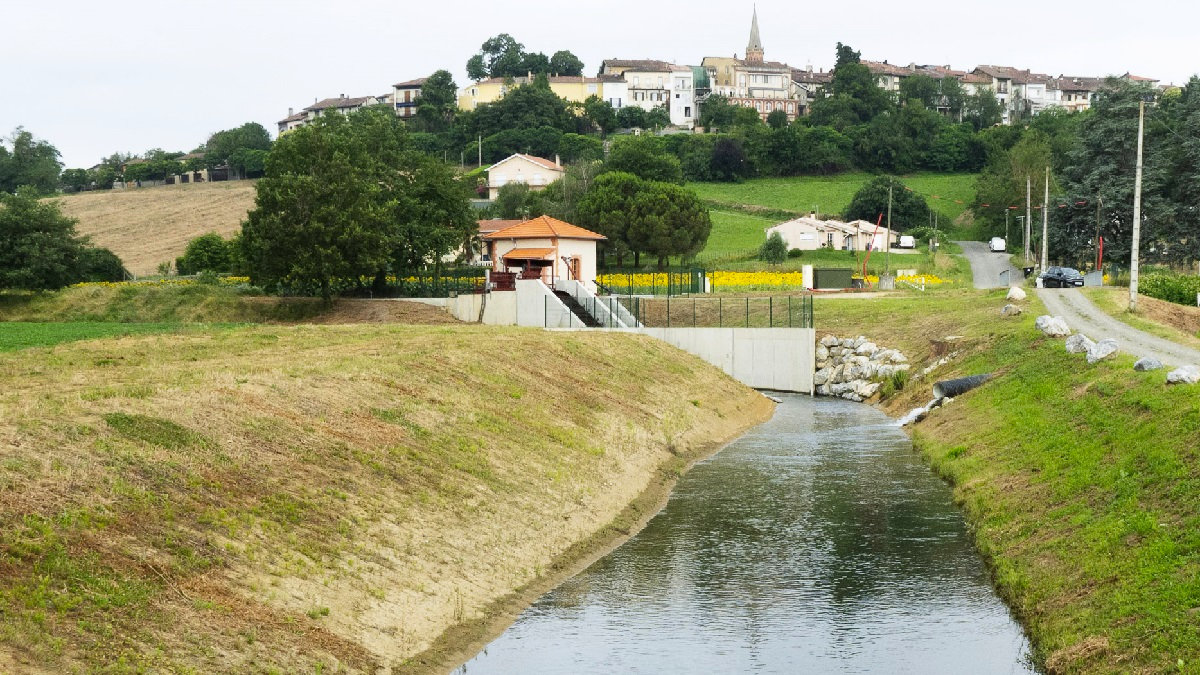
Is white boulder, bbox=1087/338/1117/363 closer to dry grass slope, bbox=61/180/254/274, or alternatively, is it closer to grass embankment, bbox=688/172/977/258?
grass embankment, bbox=688/172/977/258

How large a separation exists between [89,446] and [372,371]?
45.9 feet

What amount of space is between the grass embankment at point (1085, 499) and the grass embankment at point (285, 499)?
9.07 metres

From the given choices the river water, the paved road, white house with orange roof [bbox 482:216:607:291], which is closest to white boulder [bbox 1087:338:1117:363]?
the river water

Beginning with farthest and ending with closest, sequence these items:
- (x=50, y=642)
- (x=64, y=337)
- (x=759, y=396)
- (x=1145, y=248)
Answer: (x=1145, y=248)
(x=759, y=396)
(x=64, y=337)
(x=50, y=642)

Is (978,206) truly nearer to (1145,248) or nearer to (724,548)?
(1145,248)

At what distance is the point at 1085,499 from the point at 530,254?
53.6m

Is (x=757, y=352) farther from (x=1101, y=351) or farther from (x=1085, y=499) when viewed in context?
(x=1085, y=499)

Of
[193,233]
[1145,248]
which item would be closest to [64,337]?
[1145,248]

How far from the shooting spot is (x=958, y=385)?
4938cm

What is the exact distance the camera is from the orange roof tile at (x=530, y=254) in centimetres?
7619

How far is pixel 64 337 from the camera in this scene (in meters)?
53.3

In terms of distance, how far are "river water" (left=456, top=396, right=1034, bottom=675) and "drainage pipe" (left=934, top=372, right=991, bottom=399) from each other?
1180cm

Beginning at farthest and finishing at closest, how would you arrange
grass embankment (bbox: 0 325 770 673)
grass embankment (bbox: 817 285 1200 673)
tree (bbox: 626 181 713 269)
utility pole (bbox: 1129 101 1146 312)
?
tree (bbox: 626 181 713 269) → utility pole (bbox: 1129 101 1146 312) → grass embankment (bbox: 817 285 1200 673) → grass embankment (bbox: 0 325 770 673)

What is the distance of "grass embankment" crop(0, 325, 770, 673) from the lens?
57.5ft
